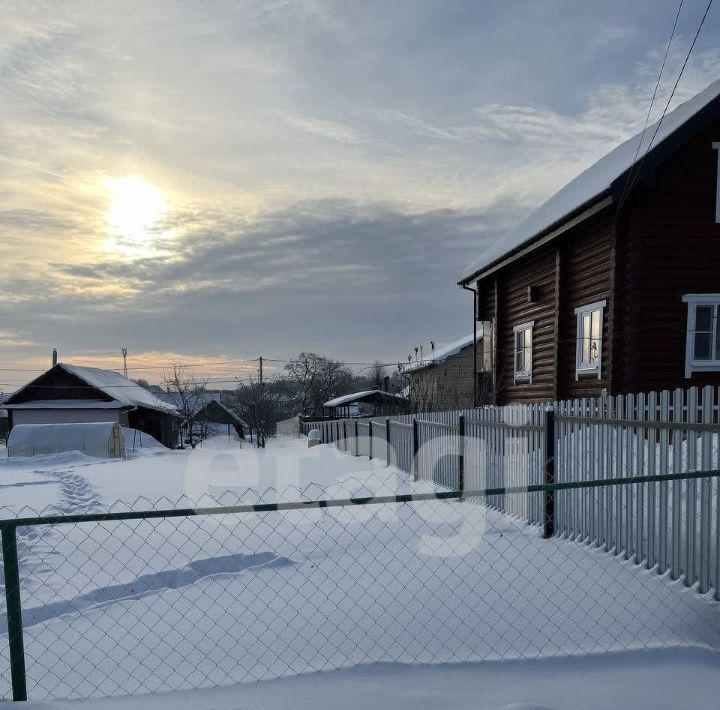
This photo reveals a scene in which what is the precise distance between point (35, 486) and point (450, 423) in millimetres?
9282

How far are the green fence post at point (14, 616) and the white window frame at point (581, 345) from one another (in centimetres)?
1092

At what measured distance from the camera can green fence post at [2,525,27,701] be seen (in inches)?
127

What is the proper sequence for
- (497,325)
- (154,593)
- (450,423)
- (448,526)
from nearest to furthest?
(154,593) → (448,526) → (450,423) → (497,325)

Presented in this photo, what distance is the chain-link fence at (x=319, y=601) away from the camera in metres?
3.87

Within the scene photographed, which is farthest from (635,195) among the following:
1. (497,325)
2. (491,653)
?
(491,653)

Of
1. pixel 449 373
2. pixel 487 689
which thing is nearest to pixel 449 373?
pixel 449 373

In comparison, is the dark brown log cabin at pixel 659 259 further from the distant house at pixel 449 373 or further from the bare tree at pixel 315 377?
the bare tree at pixel 315 377

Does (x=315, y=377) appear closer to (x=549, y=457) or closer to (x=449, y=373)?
(x=449, y=373)

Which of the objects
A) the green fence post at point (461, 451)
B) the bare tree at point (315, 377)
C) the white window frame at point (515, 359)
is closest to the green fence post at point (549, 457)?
the green fence post at point (461, 451)

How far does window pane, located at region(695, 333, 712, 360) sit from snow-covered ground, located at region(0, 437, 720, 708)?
20.6 feet

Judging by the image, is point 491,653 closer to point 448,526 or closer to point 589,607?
point 589,607

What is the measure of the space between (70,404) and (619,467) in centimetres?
3370

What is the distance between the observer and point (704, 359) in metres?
11.5

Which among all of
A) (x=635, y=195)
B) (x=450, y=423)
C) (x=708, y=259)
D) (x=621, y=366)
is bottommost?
(x=450, y=423)
